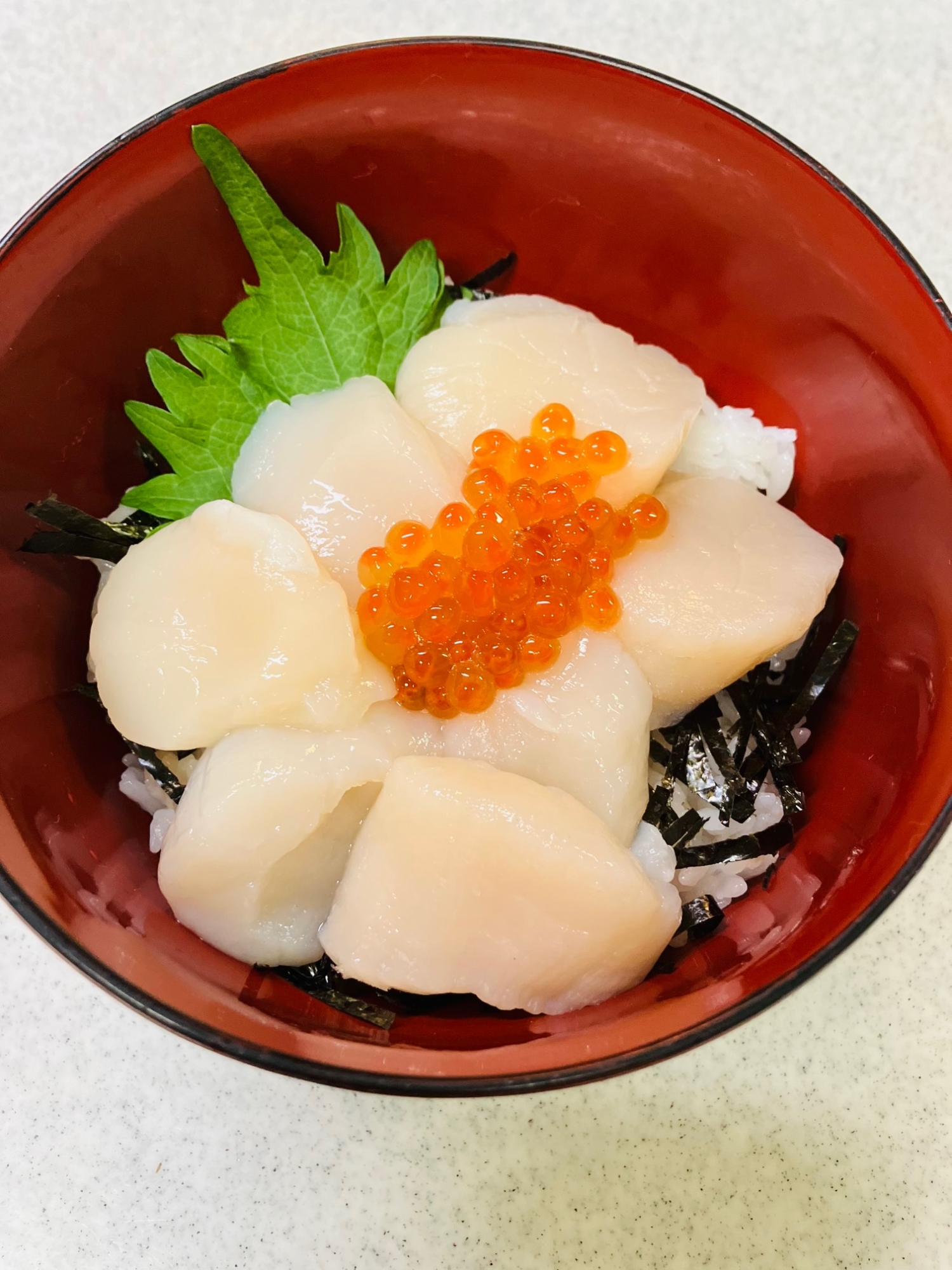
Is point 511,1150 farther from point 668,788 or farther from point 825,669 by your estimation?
point 825,669

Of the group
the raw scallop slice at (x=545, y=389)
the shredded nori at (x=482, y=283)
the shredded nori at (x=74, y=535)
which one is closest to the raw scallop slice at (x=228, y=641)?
the shredded nori at (x=74, y=535)

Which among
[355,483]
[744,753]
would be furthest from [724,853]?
[355,483]

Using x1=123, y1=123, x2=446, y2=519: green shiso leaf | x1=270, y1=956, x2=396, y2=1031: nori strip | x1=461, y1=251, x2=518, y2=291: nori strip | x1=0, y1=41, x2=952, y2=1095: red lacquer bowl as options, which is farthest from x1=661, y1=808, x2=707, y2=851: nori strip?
x1=461, y1=251, x2=518, y2=291: nori strip

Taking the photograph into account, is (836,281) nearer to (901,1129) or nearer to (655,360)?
(655,360)

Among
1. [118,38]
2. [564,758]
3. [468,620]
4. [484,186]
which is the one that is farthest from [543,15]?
[564,758]

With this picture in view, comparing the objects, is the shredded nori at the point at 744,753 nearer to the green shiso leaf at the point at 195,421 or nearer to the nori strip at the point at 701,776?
the nori strip at the point at 701,776

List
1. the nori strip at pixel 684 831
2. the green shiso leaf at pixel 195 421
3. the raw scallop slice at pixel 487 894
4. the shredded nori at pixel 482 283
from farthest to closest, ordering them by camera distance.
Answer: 1. the shredded nori at pixel 482 283
2. the green shiso leaf at pixel 195 421
3. the nori strip at pixel 684 831
4. the raw scallop slice at pixel 487 894

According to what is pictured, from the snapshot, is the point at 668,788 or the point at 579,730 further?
the point at 668,788
